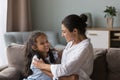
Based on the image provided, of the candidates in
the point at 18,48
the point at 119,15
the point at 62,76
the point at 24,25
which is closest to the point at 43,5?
the point at 24,25

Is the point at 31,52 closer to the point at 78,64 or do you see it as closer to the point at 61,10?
the point at 78,64

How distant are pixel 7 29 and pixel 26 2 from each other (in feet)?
2.00

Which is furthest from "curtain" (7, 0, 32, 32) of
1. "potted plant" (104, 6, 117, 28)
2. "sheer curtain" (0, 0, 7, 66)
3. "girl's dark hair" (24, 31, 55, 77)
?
"girl's dark hair" (24, 31, 55, 77)

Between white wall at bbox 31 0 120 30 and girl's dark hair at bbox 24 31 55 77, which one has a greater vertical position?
white wall at bbox 31 0 120 30

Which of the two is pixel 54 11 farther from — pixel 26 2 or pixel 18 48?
pixel 18 48

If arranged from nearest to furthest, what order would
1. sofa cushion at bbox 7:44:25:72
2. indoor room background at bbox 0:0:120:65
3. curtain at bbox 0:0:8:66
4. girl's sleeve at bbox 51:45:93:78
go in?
girl's sleeve at bbox 51:45:93:78 < sofa cushion at bbox 7:44:25:72 < curtain at bbox 0:0:8:66 < indoor room background at bbox 0:0:120:65

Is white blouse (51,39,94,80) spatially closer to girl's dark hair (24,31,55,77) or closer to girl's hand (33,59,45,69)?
girl's hand (33,59,45,69)

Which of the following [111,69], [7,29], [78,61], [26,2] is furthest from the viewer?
[26,2]

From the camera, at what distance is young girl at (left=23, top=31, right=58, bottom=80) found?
207 cm

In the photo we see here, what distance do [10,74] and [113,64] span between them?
974 mm

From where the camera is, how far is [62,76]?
6.02 feet

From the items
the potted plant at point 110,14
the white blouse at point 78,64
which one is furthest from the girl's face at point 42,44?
the potted plant at point 110,14

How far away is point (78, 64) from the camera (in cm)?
180

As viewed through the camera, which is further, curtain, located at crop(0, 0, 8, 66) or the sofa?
curtain, located at crop(0, 0, 8, 66)
